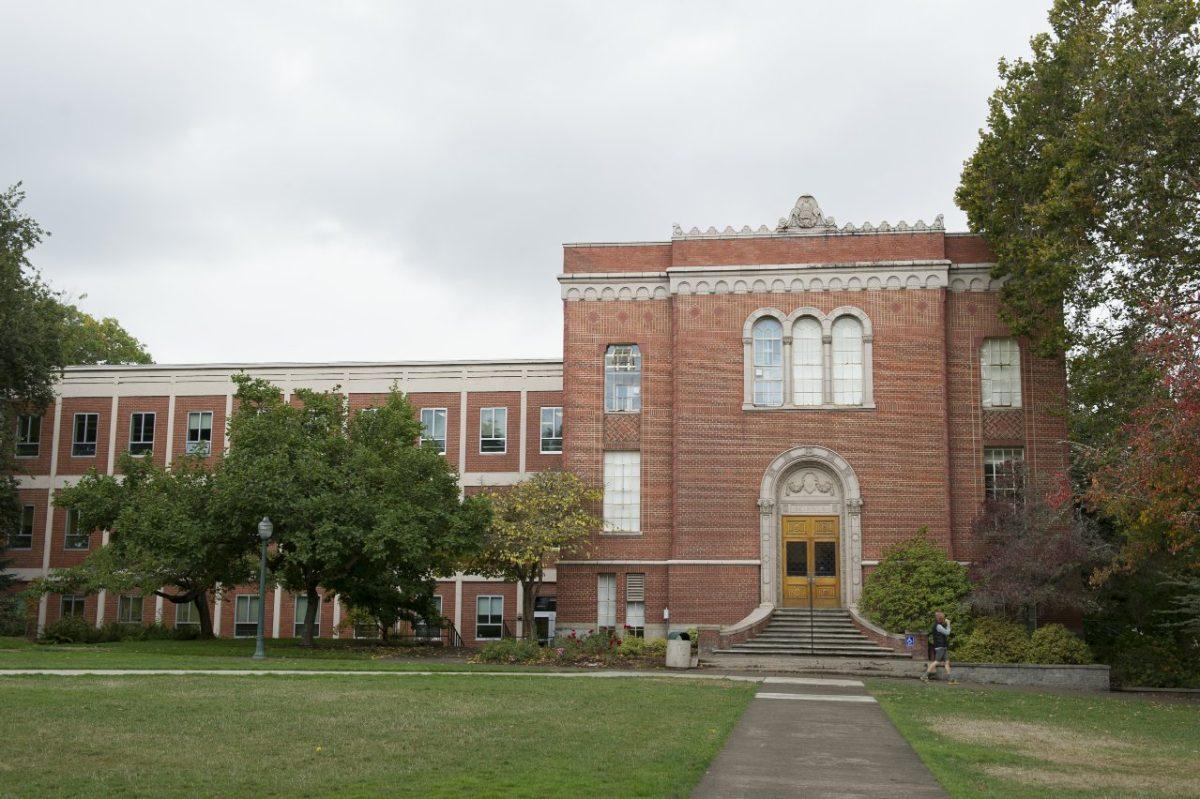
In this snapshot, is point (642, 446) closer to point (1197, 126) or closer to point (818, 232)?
point (818, 232)

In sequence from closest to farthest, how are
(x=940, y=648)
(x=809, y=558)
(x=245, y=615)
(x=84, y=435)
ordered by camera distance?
1. (x=940, y=648)
2. (x=809, y=558)
3. (x=245, y=615)
4. (x=84, y=435)

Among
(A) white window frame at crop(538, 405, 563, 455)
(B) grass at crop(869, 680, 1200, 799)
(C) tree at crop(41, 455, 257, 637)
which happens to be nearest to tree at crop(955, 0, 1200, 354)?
(B) grass at crop(869, 680, 1200, 799)

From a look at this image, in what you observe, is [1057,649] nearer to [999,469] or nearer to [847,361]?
[999,469]

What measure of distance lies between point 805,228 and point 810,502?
8051 mm

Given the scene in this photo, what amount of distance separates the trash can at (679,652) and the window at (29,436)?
31411 millimetres

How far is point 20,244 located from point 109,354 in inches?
980

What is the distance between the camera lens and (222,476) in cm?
2991

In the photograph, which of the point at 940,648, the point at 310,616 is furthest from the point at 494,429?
the point at 940,648

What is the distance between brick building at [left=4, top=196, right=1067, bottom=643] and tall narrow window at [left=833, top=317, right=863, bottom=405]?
58mm

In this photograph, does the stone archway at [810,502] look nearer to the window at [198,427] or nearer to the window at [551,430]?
the window at [551,430]

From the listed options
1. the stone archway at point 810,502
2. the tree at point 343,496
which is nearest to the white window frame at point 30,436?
the tree at point 343,496

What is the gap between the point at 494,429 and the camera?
45.7 m

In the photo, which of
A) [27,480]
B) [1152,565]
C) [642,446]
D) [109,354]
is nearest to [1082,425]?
[1152,565]

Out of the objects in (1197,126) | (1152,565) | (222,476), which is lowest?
(1152,565)
